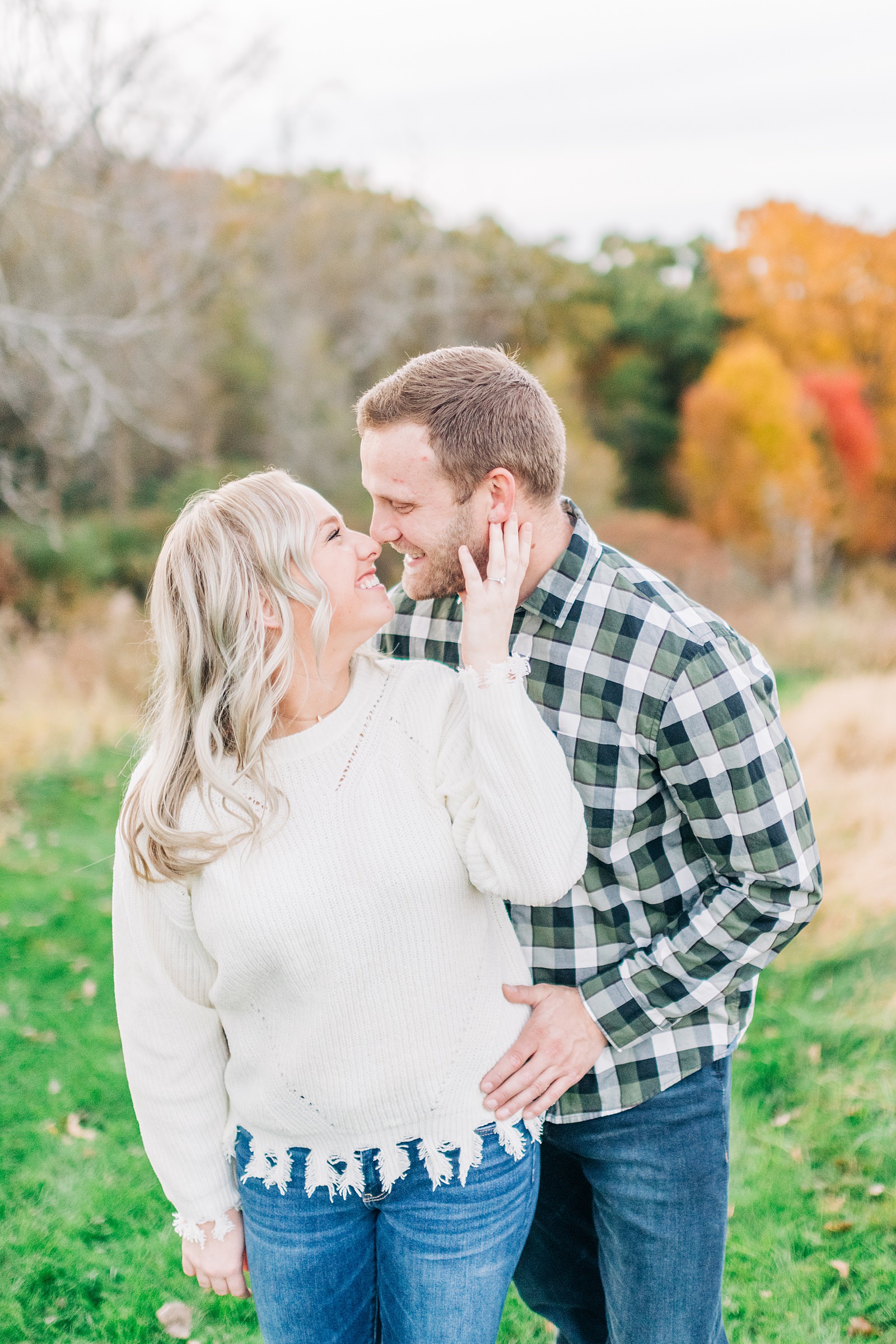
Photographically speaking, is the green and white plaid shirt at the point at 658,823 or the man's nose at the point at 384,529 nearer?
the green and white plaid shirt at the point at 658,823

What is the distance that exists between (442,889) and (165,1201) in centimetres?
246

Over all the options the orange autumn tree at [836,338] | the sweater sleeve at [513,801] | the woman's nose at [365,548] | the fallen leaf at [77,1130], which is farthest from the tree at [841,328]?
the sweater sleeve at [513,801]

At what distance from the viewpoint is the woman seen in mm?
1666

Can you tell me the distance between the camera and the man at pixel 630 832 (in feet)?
6.15

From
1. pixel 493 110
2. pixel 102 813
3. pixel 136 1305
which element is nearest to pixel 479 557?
pixel 136 1305

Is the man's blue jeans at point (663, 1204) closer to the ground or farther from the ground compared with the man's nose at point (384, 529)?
closer to the ground

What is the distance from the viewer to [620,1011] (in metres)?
1.95

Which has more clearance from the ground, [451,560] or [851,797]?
[451,560]

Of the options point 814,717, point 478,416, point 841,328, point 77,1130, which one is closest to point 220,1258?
point 478,416

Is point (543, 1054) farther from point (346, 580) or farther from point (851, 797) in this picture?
point (851, 797)

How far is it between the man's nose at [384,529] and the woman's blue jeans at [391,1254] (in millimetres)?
1152

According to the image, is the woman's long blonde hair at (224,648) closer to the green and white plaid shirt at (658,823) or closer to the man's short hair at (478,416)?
the man's short hair at (478,416)

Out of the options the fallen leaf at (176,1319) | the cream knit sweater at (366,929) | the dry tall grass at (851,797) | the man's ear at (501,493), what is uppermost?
the man's ear at (501,493)

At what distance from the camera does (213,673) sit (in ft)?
5.78
